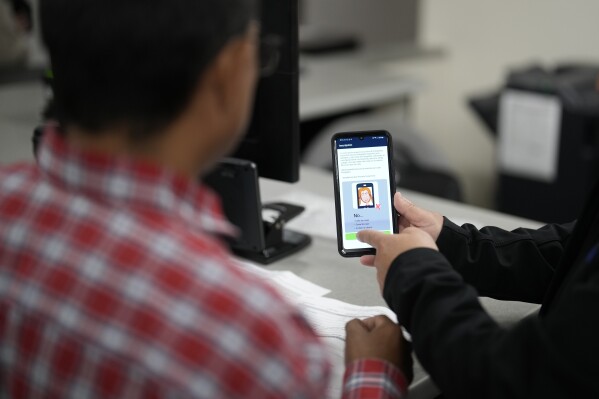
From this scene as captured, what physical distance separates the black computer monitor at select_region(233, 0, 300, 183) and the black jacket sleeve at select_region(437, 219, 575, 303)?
367 mm

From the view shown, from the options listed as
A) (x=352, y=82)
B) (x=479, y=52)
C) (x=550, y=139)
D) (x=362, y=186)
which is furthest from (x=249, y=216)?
(x=479, y=52)

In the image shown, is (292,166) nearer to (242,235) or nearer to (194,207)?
(242,235)

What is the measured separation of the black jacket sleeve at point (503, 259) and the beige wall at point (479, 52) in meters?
2.15

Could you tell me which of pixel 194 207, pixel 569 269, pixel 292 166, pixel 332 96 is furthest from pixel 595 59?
pixel 194 207

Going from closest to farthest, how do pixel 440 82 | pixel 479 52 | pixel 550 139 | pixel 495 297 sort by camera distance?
pixel 495 297, pixel 550 139, pixel 479 52, pixel 440 82

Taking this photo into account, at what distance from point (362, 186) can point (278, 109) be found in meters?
0.28

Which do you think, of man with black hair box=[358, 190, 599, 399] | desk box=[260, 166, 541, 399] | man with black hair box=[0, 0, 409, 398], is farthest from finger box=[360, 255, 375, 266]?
man with black hair box=[0, 0, 409, 398]

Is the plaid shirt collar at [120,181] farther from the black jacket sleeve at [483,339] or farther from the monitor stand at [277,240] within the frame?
the monitor stand at [277,240]

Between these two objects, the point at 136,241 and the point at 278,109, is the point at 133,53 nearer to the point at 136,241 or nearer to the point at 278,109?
the point at 136,241

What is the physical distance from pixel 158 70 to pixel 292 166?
33.2 inches

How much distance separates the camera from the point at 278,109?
1448mm

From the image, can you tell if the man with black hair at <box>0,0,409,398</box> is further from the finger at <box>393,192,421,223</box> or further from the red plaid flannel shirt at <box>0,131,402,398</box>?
the finger at <box>393,192,421,223</box>

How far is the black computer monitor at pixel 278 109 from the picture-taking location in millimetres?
1391

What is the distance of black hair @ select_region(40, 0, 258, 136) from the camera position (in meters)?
0.65
